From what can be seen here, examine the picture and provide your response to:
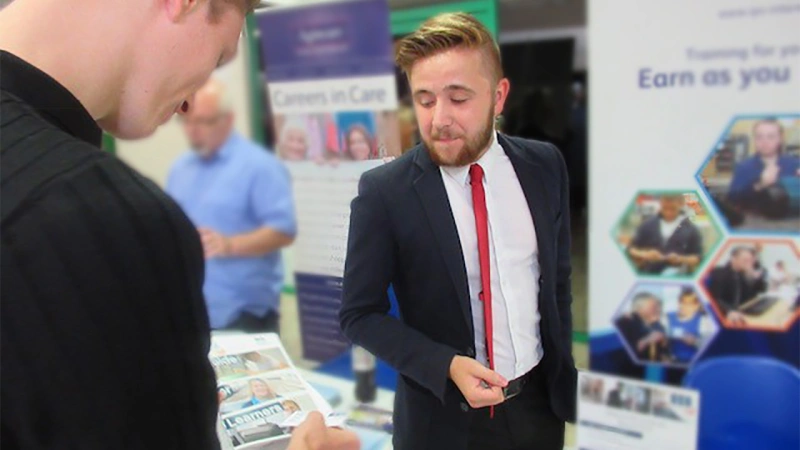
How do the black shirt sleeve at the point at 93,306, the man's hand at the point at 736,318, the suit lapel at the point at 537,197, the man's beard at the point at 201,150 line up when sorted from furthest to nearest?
the man's hand at the point at 736,318 → the suit lapel at the point at 537,197 → the man's beard at the point at 201,150 → the black shirt sleeve at the point at 93,306

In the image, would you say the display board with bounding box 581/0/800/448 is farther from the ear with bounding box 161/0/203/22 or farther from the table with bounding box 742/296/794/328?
the ear with bounding box 161/0/203/22

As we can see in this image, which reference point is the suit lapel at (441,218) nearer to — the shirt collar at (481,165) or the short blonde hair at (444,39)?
the shirt collar at (481,165)

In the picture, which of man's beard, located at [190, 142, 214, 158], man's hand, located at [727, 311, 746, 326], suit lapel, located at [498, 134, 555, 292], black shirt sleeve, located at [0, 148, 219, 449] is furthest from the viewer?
man's hand, located at [727, 311, 746, 326]

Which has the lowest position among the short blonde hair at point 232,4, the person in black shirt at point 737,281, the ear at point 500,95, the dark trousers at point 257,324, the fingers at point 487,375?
the fingers at point 487,375

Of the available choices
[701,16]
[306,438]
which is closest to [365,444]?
[306,438]

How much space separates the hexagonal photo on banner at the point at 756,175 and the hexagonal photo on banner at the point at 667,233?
0.03 m

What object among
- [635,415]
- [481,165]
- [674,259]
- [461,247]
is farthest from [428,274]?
[635,415]

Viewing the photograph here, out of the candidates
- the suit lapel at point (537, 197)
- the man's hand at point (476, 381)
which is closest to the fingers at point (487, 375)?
the man's hand at point (476, 381)

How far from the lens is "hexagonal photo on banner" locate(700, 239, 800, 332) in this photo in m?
0.82

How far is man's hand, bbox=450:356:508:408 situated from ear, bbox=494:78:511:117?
1.08 ft

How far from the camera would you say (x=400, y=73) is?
733mm

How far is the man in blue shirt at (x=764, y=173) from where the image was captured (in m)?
0.74

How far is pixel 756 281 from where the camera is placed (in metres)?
0.86

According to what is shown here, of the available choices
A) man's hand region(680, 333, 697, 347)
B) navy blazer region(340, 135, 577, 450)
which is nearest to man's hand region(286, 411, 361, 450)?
navy blazer region(340, 135, 577, 450)
